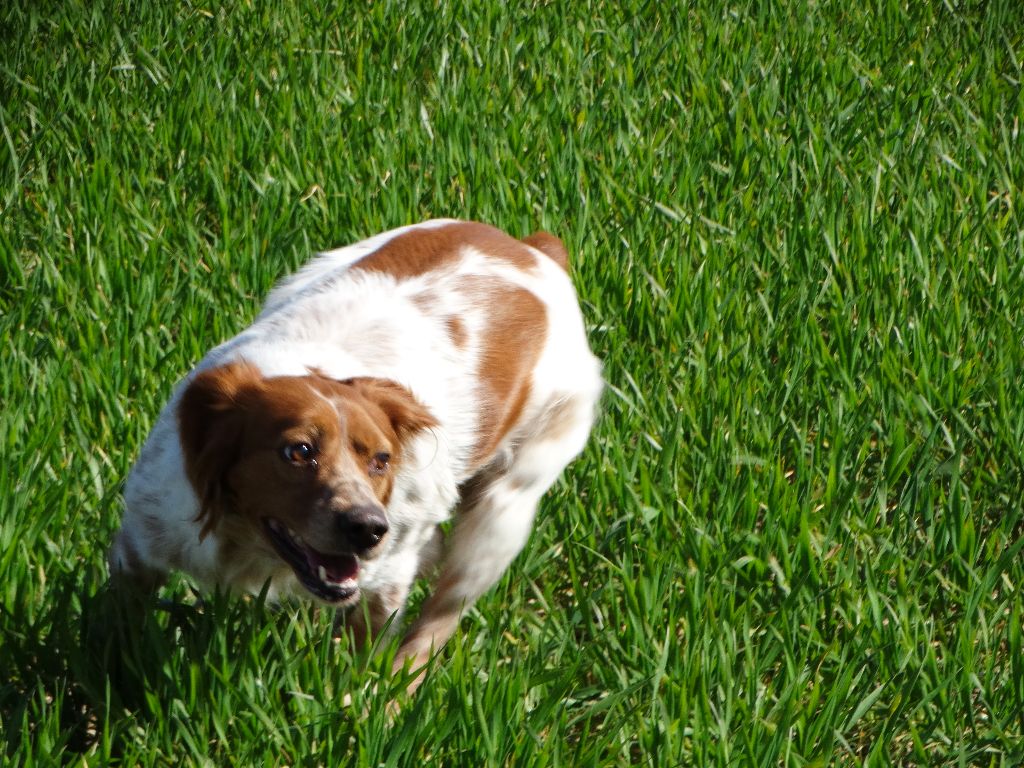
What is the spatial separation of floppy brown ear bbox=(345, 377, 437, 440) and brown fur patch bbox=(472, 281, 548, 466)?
0.33 metres

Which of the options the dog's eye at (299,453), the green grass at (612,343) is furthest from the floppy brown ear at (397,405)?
the green grass at (612,343)

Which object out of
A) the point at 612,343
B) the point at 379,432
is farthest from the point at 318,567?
the point at 612,343

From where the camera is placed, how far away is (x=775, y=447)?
143 inches

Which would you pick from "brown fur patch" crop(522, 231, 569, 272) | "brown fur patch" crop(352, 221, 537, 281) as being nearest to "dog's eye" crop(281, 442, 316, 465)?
"brown fur patch" crop(352, 221, 537, 281)

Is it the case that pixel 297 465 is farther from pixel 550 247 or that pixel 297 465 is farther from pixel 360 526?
pixel 550 247

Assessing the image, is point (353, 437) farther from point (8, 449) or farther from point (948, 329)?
point (948, 329)

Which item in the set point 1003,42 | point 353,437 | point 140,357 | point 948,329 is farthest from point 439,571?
point 1003,42

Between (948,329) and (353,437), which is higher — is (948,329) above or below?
below

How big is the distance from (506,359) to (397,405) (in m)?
0.51

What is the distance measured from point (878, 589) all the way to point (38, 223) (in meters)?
2.89

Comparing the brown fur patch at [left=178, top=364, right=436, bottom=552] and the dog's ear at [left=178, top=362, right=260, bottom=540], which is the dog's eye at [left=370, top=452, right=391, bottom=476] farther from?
the dog's ear at [left=178, top=362, right=260, bottom=540]

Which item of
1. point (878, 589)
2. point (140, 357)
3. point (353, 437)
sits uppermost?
point (353, 437)

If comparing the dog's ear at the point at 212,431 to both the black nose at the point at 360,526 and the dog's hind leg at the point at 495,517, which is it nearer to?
the black nose at the point at 360,526

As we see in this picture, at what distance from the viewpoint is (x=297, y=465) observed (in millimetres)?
2576
